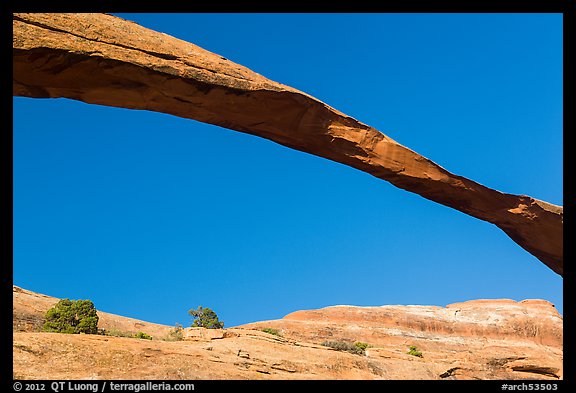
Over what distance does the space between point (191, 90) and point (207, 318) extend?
25730mm

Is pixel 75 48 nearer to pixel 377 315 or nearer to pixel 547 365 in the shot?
pixel 547 365

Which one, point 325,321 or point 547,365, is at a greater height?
point 325,321

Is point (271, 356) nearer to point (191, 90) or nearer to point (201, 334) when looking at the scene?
point (201, 334)

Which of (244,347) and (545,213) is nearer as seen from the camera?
(545,213)

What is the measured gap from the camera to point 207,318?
33594 mm

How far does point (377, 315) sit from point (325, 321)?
5.11 metres

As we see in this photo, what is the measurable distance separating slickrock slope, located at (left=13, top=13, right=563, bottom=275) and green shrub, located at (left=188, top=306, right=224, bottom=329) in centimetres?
2239

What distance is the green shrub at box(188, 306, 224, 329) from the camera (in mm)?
33031

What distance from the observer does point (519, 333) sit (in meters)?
39.0

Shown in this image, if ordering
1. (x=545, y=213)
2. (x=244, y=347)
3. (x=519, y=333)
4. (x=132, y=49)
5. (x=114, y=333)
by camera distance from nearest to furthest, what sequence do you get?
(x=132, y=49), (x=545, y=213), (x=244, y=347), (x=114, y=333), (x=519, y=333)

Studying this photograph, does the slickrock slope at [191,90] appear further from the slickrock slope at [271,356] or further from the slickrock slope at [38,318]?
the slickrock slope at [38,318]

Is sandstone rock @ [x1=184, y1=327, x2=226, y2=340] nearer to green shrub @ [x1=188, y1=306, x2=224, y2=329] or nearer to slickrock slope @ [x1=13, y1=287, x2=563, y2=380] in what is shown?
slickrock slope @ [x1=13, y1=287, x2=563, y2=380]
